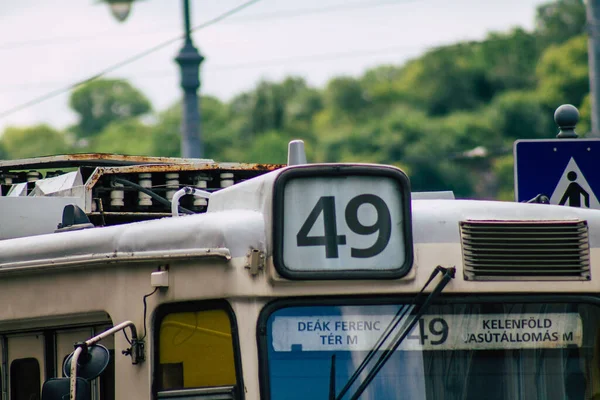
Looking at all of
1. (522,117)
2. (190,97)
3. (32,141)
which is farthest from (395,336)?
(32,141)

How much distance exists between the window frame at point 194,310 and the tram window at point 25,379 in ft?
2.77

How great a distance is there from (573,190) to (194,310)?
330 cm

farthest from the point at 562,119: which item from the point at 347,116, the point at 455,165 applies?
the point at 347,116

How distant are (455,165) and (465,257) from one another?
10479 cm

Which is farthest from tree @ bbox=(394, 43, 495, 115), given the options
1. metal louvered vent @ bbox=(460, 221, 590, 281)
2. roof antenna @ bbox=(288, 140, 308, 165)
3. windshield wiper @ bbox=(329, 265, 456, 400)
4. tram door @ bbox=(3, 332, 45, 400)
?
windshield wiper @ bbox=(329, 265, 456, 400)

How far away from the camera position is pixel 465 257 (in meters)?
5.09

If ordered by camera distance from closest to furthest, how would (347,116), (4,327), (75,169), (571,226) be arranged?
(571,226), (4,327), (75,169), (347,116)

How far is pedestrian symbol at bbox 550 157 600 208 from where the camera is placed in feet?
24.6

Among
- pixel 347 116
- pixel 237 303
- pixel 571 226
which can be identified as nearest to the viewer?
pixel 237 303

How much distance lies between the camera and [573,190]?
24.8ft

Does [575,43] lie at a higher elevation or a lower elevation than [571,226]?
higher

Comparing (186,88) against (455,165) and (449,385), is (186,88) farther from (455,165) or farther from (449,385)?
(455,165)

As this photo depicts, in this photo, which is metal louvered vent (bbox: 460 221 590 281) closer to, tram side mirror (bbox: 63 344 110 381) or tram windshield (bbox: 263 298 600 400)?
tram windshield (bbox: 263 298 600 400)

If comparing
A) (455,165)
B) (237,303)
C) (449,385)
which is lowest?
(449,385)
